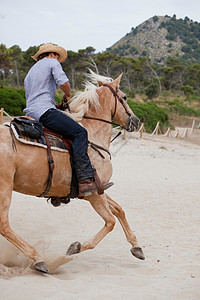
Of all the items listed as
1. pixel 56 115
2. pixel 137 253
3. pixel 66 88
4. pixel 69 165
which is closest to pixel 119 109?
pixel 66 88

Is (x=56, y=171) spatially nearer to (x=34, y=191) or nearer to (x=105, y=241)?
(x=34, y=191)

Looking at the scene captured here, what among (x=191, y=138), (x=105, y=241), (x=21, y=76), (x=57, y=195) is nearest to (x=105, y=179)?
(x=57, y=195)

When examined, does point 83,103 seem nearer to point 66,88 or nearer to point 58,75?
point 66,88

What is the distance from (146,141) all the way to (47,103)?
17.7 metres

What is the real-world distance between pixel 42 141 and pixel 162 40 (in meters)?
141

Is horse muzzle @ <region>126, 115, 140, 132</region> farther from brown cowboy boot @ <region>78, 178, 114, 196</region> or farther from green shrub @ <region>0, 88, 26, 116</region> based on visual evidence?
green shrub @ <region>0, 88, 26, 116</region>

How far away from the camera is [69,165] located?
181 inches

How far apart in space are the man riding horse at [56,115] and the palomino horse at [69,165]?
0.62 feet

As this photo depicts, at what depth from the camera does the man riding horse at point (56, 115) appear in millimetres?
4527

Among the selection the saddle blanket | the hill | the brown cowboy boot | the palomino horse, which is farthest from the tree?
the hill

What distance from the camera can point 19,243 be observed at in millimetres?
4129

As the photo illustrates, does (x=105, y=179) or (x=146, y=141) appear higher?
(x=105, y=179)

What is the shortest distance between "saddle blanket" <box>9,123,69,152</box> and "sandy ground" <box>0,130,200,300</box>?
145 cm

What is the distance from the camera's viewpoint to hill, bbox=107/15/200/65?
12438cm
